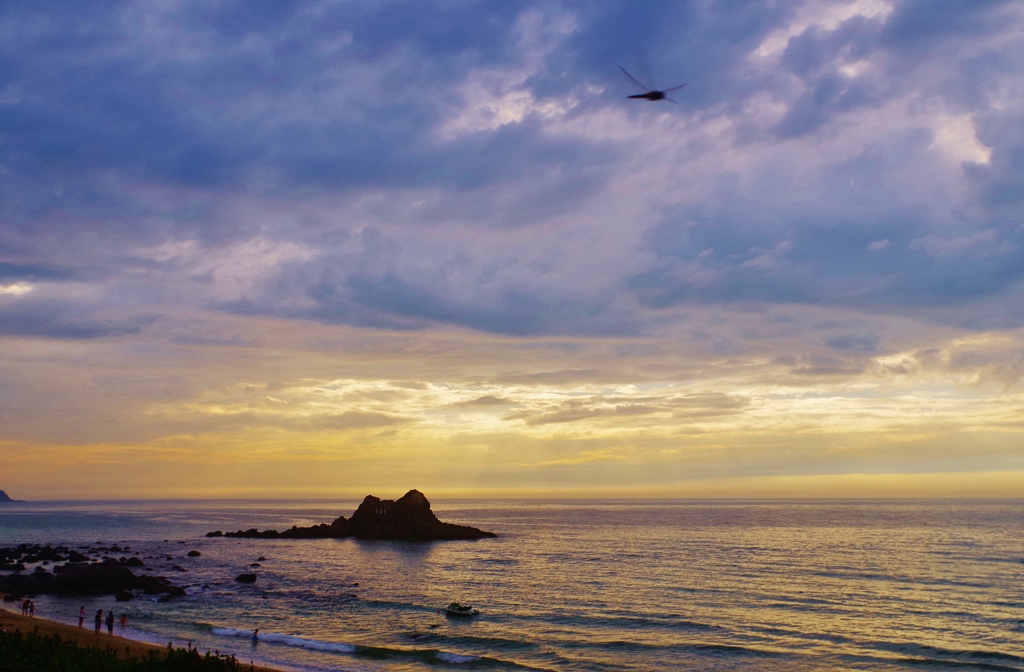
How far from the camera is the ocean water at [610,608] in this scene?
39.5m

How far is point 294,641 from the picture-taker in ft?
143

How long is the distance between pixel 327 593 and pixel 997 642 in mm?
52435

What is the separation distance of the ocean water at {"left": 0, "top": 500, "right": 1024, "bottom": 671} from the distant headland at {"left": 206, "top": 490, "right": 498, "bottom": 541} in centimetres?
2377

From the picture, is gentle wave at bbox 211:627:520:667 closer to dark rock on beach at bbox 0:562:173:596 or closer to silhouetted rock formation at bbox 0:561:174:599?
silhouetted rock formation at bbox 0:561:174:599

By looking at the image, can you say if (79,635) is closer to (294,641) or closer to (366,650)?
(294,641)

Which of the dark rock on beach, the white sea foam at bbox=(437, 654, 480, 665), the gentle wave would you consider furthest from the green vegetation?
the dark rock on beach

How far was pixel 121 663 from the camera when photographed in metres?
24.3

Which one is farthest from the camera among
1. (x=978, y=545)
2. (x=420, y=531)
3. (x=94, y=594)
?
(x=420, y=531)

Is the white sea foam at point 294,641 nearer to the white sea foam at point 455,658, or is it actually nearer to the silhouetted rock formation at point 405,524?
the white sea foam at point 455,658

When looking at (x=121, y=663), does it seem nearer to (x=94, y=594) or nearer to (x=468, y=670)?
(x=468, y=670)

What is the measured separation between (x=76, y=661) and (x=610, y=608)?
38.8 metres

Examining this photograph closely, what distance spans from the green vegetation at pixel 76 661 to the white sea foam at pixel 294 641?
Answer: 16000 millimetres

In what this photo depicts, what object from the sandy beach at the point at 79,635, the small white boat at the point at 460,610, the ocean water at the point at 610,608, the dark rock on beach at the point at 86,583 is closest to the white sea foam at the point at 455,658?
the ocean water at the point at 610,608

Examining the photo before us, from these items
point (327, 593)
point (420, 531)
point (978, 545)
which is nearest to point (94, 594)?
point (327, 593)
